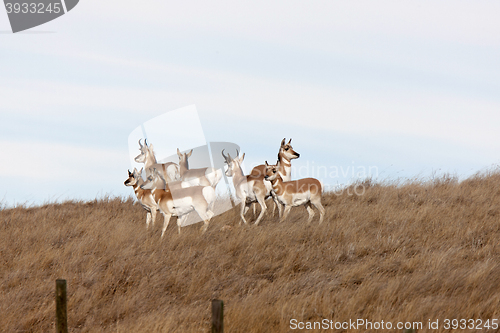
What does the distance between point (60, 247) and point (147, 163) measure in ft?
18.5

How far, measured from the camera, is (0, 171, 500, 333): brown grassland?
24.9 feet

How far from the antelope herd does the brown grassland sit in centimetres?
61

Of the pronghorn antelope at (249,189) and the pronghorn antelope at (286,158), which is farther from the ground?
the pronghorn antelope at (286,158)

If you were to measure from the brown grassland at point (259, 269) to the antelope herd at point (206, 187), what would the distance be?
23.9 inches

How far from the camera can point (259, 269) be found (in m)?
9.88

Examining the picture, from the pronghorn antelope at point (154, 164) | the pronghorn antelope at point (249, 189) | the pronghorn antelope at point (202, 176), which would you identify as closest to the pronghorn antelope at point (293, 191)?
the pronghorn antelope at point (249, 189)

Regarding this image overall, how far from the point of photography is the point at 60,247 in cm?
1103

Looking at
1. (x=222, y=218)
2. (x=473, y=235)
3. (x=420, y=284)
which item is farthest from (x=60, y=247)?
(x=473, y=235)

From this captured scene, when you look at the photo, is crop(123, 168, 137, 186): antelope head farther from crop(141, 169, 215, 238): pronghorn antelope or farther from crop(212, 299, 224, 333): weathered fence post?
crop(212, 299, 224, 333): weathered fence post

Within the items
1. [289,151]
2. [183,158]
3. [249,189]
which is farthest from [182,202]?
[289,151]

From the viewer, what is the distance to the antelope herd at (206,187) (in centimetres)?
1229

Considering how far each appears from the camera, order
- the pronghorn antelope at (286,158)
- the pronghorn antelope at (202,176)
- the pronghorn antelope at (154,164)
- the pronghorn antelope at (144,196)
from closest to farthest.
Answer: the pronghorn antelope at (144,196)
the pronghorn antelope at (202,176)
the pronghorn antelope at (286,158)
the pronghorn antelope at (154,164)

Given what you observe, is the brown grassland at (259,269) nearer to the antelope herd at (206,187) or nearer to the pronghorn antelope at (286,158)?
the antelope herd at (206,187)

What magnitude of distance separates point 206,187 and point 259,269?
3694 mm
